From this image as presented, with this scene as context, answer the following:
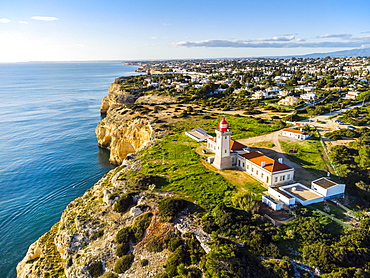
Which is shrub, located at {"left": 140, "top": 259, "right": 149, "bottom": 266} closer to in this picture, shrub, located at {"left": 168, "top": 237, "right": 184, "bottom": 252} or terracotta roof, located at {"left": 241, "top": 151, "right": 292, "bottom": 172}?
shrub, located at {"left": 168, "top": 237, "right": 184, "bottom": 252}

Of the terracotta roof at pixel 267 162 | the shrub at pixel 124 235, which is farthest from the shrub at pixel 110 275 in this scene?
the terracotta roof at pixel 267 162

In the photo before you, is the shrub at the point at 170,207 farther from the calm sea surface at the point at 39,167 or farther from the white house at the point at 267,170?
the calm sea surface at the point at 39,167

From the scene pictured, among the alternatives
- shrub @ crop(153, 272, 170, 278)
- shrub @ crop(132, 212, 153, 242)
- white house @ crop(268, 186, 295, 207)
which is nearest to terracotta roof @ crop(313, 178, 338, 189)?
white house @ crop(268, 186, 295, 207)

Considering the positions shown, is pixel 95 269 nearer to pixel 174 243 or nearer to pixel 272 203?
pixel 174 243

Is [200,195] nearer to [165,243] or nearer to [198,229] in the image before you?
→ [198,229]

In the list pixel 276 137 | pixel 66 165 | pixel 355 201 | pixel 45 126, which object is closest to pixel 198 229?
pixel 355 201

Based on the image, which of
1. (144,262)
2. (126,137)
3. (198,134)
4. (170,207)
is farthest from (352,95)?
(144,262)
